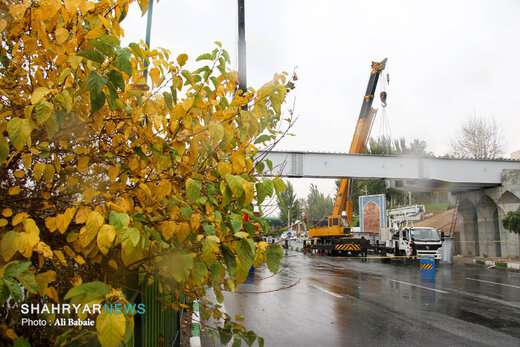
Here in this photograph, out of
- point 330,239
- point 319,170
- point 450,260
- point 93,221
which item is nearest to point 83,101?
point 93,221

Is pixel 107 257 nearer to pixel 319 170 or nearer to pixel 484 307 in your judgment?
pixel 484 307

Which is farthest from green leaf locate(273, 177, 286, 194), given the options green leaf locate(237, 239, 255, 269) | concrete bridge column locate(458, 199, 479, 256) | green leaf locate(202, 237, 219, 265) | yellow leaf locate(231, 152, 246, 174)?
concrete bridge column locate(458, 199, 479, 256)

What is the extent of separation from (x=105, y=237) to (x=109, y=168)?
2.26 ft

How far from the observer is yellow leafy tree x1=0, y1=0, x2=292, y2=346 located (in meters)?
1.57

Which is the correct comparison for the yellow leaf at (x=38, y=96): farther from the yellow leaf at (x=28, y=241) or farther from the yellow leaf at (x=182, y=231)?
the yellow leaf at (x=182, y=231)

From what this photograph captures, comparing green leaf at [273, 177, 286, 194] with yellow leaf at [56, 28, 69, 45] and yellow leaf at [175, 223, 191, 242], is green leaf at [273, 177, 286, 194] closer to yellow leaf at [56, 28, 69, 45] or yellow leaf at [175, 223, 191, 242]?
yellow leaf at [175, 223, 191, 242]

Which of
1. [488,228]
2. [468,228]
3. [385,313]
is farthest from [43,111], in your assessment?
[468,228]

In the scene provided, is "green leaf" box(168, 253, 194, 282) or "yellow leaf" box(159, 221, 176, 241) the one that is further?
"yellow leaf" box(159, 221, 176, 241)

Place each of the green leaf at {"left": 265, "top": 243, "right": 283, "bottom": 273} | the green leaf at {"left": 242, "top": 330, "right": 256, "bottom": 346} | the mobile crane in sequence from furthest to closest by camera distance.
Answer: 1. the mobile crane
2. the green leaf at {"left": 242, "top": 330, "right": 256, "bottom": 346}
3. the green leaf at {"left": 265, "top": 243, "right": 283, "bottom": 273}

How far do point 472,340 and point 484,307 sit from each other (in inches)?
144

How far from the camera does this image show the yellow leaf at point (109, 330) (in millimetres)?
1398

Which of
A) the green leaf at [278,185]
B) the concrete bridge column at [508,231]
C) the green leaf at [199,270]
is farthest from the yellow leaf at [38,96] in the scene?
the concrete bridge column at [508,231]

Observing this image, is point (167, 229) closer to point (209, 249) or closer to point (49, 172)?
point (209, 249)

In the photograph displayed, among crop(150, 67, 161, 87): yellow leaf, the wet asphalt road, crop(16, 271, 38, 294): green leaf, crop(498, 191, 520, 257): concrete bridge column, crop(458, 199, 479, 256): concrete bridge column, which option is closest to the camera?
crop(16, 271, 38, 294): green leaf
